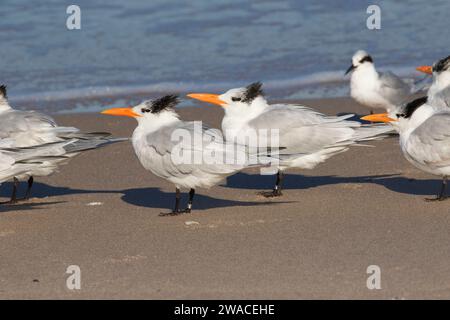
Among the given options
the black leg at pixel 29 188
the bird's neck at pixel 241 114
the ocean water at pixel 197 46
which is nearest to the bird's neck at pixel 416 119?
the bird's neck at pixel 241 114

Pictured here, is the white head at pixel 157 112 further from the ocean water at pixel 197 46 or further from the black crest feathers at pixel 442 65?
the ocean water at pixel 197 46

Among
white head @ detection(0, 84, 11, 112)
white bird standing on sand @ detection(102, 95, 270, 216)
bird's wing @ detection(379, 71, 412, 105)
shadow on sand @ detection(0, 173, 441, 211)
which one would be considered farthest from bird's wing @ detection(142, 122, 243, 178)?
bird's wing @ detection(379, 71, 412, 105)

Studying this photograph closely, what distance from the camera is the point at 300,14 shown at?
40.9ft

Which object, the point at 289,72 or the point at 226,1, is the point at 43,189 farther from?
the point at 226,1

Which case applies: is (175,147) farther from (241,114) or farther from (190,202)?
(241,114)

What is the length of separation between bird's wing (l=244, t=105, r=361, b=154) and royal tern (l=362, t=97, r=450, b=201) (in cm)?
36

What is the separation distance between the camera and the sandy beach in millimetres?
4438

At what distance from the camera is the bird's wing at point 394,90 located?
9.15m

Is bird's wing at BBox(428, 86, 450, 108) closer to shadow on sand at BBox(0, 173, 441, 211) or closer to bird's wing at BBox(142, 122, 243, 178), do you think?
shadow on sand at BBox(0, 173, 441, 211)

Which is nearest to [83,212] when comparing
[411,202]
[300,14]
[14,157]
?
[14,157]

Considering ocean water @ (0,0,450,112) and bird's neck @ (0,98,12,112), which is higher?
ocean water @ (0,0,450,112)

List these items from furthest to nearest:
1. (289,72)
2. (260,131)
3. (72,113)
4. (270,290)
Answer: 1. (289,72)
2. (72,113)
3. (260,131)
4. (270,290)

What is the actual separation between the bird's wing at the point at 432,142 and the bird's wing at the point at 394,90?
3.22 m

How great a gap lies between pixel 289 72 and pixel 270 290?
20.8 ft
